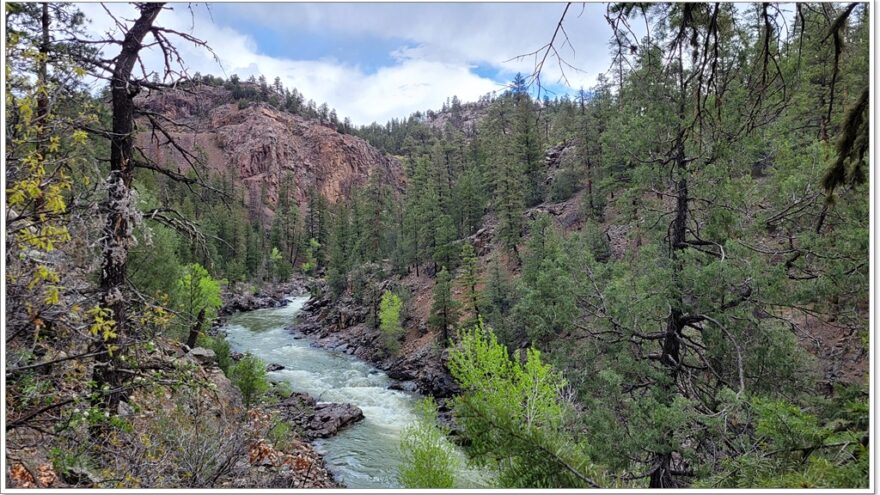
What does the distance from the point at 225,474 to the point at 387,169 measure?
114 m

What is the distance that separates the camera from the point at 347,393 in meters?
21.9

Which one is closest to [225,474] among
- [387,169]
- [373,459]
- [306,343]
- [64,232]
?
[64,232]

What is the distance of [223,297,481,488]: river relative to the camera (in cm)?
1408

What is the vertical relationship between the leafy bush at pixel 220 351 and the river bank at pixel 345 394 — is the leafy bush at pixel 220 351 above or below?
above

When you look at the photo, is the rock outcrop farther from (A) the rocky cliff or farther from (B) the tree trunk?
(A) the rocky cliff

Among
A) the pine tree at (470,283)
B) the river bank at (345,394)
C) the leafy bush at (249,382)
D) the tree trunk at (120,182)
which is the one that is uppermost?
the tree trunk at (120,182)

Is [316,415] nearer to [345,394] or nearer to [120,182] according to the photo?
[345,394]

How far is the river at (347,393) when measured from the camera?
14.1 metres

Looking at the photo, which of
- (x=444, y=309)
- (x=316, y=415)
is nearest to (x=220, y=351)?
(x=316, y=415)

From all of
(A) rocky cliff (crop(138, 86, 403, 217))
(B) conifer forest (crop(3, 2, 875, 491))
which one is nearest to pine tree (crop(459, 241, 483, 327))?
(B) conifer forest (crop(3, 2, 875, 491))

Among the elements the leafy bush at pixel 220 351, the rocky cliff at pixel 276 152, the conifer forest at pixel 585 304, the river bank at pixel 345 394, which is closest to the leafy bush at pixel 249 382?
the conifer forest at pixel 585 304

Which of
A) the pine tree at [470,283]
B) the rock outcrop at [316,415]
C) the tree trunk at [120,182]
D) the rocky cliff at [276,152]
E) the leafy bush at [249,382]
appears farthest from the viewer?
the rocky cliff at [276,152]

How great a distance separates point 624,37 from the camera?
2.74 meters

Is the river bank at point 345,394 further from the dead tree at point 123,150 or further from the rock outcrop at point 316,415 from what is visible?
the dead tree at point 123,150
